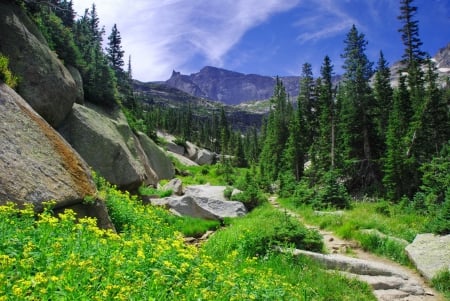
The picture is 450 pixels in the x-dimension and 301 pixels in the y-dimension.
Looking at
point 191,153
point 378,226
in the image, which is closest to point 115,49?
point 191,153

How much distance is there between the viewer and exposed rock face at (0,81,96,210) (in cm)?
827

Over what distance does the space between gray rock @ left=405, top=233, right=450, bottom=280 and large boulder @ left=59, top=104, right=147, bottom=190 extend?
12734 millimetres

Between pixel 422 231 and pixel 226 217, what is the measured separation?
9.48 meters

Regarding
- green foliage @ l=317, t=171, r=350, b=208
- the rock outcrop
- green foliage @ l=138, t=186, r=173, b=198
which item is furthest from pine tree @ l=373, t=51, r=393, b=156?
the rock outcrop

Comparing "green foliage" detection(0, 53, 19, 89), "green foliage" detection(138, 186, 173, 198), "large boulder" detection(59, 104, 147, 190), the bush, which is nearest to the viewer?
"green foliage" detection(0, 53, 19, 89)

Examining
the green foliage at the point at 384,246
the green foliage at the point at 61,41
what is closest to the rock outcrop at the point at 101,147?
the green foliage at the point at 61,41

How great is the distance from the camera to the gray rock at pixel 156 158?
97.5ft

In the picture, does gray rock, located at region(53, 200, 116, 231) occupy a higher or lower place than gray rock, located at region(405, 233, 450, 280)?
higher

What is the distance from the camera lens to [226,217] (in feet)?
63.3

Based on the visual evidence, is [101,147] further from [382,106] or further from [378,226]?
[382,106]

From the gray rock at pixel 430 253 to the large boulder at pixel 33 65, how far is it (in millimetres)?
13782

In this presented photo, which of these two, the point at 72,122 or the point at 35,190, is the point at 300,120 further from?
the point at 35,190

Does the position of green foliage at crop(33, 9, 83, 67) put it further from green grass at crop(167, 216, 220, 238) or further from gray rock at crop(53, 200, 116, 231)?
gray rock at crop(53, 200, 116, 231)

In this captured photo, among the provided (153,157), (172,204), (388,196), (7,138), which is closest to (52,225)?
(7,138)
